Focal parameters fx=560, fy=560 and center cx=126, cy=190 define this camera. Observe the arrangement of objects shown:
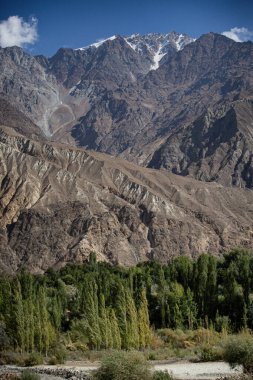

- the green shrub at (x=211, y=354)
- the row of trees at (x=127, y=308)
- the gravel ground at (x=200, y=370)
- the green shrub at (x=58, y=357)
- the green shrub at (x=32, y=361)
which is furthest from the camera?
the row of trees at (x=127, y=308)

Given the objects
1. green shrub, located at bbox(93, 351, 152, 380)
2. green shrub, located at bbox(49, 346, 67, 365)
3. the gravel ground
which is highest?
green shrub, located at bbox(49, 346, 67, 365)

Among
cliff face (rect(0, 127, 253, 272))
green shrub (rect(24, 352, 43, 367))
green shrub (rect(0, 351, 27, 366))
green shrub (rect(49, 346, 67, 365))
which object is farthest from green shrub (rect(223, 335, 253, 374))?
cliff face (rect(0, 127, 253, 272))

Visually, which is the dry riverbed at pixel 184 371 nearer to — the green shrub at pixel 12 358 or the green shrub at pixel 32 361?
the green shrub at pixel 32 361

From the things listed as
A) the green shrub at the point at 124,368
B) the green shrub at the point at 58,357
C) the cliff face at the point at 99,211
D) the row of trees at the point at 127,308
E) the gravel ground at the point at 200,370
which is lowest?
the gravel ground at the point at 200,370

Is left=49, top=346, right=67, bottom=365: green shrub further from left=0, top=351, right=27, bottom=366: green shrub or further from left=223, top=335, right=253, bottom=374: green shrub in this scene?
left=223, top=335, right=253, bottom=374: green shrub

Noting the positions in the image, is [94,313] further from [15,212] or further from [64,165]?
[64,165]

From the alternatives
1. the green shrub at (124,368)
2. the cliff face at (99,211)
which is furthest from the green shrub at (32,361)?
the cliff face at (99,211)

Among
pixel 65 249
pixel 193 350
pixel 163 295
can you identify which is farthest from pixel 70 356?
pixel 65 249
